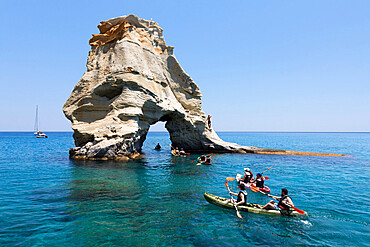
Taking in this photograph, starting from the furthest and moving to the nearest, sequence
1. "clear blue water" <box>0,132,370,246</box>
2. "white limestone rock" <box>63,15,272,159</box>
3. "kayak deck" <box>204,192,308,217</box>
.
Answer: "white limestone rock" <box>63,15,272,159</box> → "kayak deck" <box>204,192,308,217</box> → "clear blue water" <box>0,132,370,246</box>

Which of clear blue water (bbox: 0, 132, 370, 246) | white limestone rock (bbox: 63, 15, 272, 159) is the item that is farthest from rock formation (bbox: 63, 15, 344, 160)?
clear blue water (bbox: 0, 132, 370, 246)

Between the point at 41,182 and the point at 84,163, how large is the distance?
298 inches

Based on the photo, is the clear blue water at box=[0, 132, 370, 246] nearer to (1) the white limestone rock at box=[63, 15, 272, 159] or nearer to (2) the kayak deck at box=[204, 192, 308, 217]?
(2) the kayak deck at box=[204, 192, 308, 217]

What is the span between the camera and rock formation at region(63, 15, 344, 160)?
27.9 metres

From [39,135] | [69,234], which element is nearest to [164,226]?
[69,234]

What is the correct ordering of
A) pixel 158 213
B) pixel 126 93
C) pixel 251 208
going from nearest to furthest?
pixel 158 213
pixel 251 208
pixel 126 93

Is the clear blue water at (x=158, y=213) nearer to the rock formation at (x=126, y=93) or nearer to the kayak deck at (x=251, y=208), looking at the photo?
the kayak deck at (x=251, y=208)

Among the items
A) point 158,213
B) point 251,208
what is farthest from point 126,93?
point 251,208

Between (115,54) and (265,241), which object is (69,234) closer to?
(265,241)

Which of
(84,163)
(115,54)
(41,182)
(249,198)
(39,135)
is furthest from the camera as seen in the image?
(39,135)

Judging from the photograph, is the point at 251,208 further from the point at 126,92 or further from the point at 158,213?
the point at 126,92

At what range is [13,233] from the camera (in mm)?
9328

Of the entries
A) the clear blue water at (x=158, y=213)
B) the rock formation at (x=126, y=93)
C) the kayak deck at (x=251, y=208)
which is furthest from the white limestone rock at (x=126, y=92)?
the kayak deck at (x=251, y=208)

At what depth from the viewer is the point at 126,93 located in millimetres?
28562
